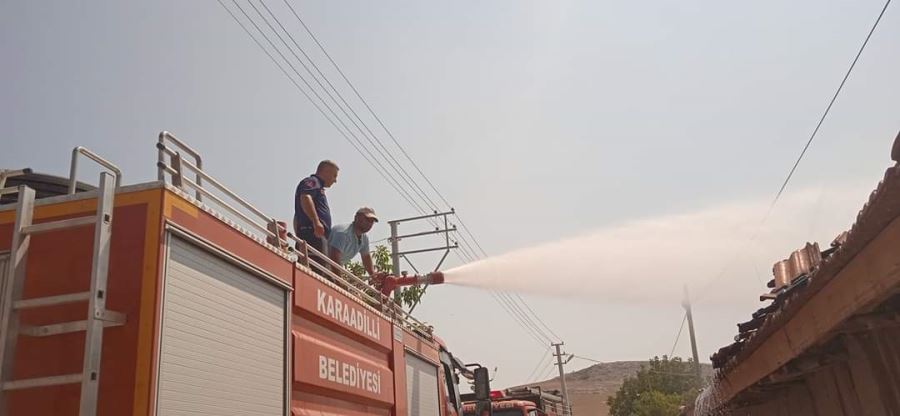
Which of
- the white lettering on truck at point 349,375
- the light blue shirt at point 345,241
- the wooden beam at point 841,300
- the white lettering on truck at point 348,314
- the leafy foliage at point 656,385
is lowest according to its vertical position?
the wooden beam at point 841,300

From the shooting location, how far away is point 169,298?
3340 mm

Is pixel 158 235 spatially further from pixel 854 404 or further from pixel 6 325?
pixel 854 404

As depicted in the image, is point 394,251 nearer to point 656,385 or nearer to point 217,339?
point 217,339

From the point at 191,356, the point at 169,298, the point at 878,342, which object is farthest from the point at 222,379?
the point at 878,342

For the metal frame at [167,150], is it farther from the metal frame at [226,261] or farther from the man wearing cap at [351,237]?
the man wearing cap at [351,237]

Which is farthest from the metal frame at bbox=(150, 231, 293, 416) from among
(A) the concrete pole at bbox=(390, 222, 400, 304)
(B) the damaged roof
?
(A) the concrete pole at bbox=(390, 222, 400, 304)

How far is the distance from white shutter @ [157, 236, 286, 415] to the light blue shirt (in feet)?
11.0

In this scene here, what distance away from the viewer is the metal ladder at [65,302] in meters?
3.04

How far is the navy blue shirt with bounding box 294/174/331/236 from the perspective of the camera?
22.9 ft

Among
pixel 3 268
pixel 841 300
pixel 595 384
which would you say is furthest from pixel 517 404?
pixel 595 384

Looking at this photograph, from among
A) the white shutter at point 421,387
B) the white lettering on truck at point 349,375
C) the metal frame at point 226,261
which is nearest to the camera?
the metal frame at point 226,261

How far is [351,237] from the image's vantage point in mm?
8086

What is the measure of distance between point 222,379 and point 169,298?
2.06ft

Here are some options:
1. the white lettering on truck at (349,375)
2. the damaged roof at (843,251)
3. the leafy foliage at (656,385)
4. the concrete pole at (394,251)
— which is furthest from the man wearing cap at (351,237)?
the leafy foliage at (656,385)
